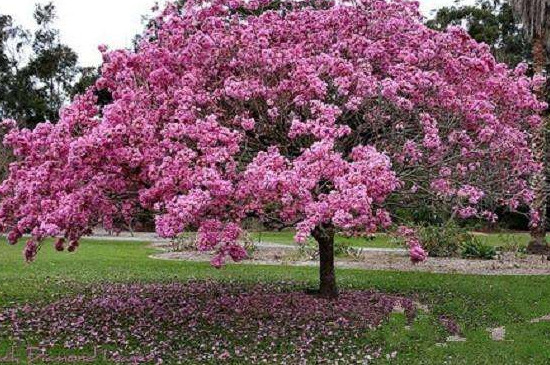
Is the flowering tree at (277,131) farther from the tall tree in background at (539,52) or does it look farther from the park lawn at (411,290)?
the tall tree in background at (539,52)

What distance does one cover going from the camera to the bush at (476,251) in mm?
19984

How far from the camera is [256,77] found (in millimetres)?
9516

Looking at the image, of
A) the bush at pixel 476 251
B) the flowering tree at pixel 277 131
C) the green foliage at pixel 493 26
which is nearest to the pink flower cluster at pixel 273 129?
the flowering tree at pixel 277 131

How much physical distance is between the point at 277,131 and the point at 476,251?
12201 millimetres

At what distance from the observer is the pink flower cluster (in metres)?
7.89

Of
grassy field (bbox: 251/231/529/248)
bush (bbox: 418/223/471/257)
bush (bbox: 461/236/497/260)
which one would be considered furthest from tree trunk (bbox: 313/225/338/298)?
grassy field (bbox: 251/231/529/248)

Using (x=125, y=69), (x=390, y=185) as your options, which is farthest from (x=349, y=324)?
(x=125, y=69)

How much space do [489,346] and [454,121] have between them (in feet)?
11.0

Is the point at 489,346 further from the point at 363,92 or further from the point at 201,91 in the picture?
the point at 201,91

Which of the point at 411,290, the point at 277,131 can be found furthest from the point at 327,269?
the point at 277,131

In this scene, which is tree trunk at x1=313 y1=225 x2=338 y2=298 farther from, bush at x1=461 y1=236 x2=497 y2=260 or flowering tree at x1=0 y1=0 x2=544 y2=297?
bush at x1=461 y1=236 x2=497 y2=260

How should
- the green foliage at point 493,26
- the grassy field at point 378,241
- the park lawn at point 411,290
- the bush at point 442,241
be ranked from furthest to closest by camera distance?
the green foliage at point 493,26, the grassy field at point 378,241, the bush at point 442,241, the park lawn at point 411,290

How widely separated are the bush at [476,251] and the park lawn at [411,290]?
4.46 metres

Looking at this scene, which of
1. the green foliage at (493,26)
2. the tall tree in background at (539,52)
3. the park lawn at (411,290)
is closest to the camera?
the park lawn at (411,290)
